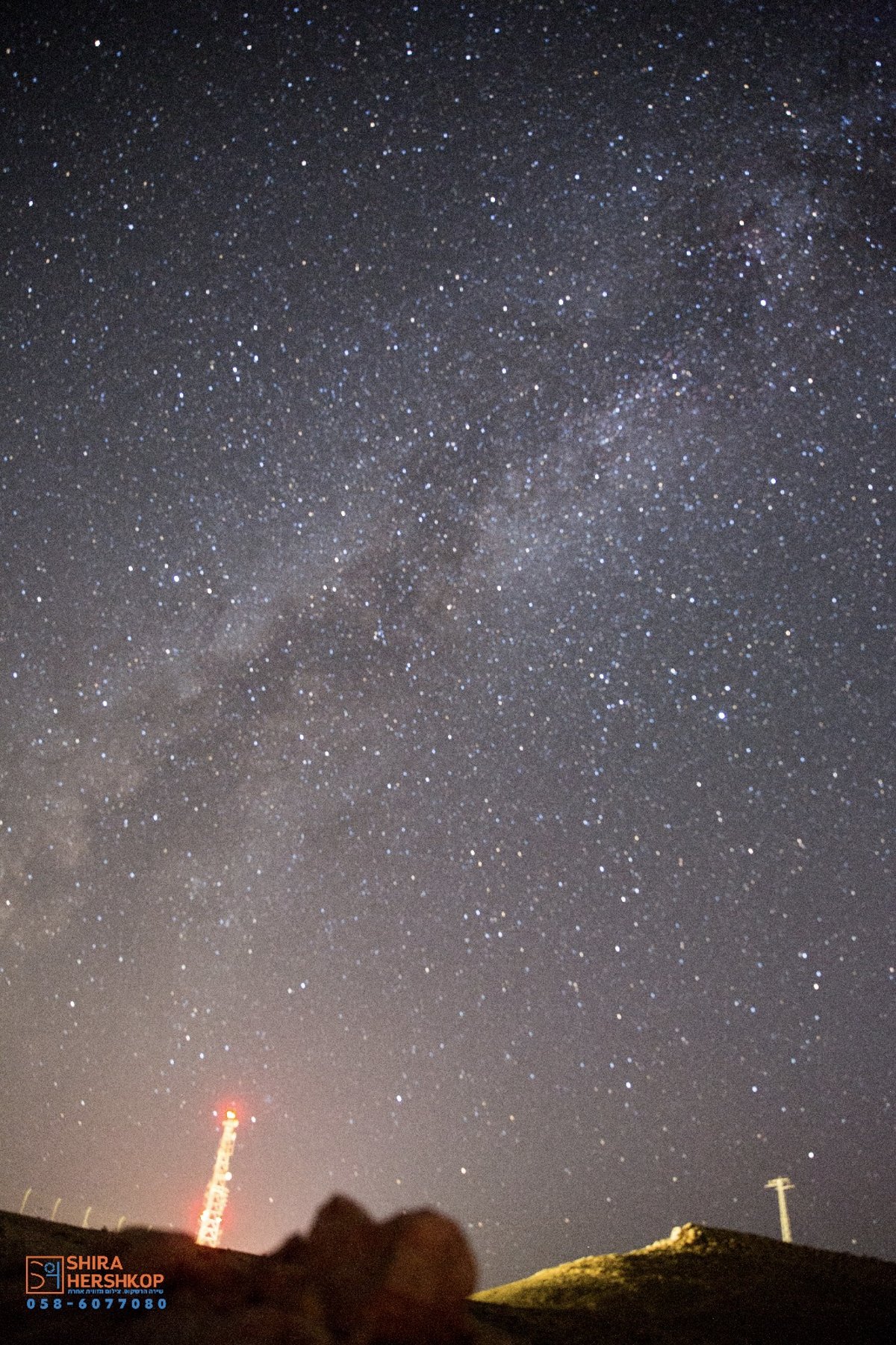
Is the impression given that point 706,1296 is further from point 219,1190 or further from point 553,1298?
point 219,1190

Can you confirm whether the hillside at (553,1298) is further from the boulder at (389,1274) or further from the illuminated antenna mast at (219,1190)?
the illuminated antenna mast at (219,1190)

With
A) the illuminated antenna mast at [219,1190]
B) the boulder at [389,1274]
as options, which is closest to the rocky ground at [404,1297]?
the boulder at [389,1274]

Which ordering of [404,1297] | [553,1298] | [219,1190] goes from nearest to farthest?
1. [404,1297]
2. [553,1298]
3. [219,1190]

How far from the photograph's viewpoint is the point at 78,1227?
8.91m

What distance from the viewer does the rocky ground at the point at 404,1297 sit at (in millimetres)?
6082

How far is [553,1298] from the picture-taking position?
32.1 ft

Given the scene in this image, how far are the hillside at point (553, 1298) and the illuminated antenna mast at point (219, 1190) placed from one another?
3966 centimetres

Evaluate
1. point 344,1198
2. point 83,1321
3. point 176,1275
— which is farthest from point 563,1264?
point 83,1321

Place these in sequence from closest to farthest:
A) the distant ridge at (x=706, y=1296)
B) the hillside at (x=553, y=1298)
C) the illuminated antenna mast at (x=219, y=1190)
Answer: the hillside at (x=553, y=1298) → the distant ridge at (x=706, y=1296) → the illuminated antenna mast at (x=219, y=1190)

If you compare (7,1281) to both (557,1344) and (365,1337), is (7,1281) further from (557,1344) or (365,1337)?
(557,1344)

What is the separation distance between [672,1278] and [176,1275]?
6.77 metres

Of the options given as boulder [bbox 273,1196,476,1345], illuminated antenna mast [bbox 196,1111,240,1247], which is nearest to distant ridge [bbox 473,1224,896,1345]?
boulder [bbox 273,1196,476,1345]

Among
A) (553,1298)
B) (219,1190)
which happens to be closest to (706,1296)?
(553,1298)

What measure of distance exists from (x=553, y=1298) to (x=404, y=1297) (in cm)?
406
